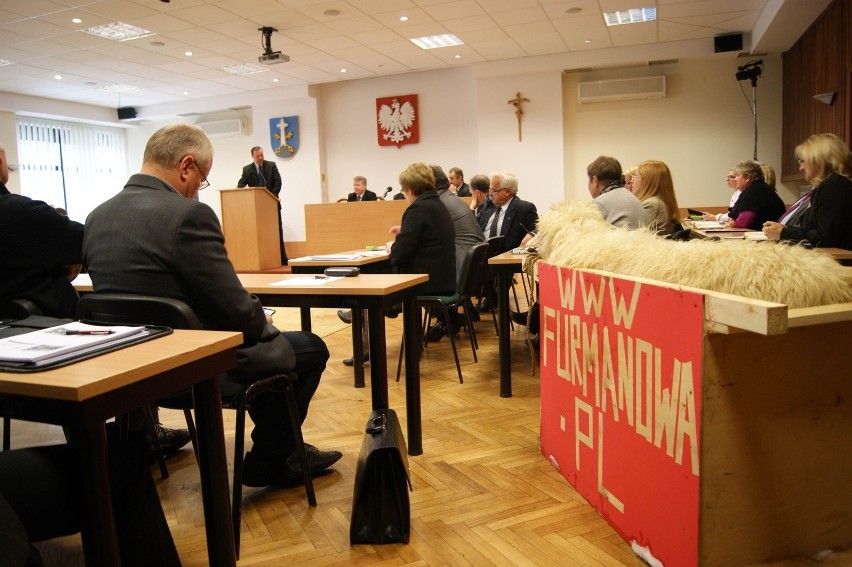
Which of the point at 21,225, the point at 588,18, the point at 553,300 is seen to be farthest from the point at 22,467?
the point at 588,18

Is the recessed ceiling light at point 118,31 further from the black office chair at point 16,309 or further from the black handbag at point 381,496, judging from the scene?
the black handbag at point 381,496

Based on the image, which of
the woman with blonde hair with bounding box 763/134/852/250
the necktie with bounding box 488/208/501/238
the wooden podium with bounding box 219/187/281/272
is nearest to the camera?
the woman with blonde hair with bounding box 763/134/852/250

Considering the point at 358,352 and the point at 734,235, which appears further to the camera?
the point at 734,235

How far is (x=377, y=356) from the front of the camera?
2.19 meters

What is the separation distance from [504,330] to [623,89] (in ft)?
22.7

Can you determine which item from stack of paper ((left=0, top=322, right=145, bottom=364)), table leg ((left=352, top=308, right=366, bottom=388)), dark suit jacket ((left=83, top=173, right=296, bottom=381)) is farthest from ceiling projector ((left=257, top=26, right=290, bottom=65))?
stack of paper ((left=0, top=322, right=145, bottom=364))

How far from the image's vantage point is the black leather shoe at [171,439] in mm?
2504

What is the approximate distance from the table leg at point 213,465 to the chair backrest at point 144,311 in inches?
9.9

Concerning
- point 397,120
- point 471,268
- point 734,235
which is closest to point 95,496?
point 471,268

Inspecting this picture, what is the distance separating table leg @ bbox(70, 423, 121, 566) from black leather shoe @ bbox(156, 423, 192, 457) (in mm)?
1497

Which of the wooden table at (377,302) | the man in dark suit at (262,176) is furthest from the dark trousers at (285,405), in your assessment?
the man in dark suit at (262,176)

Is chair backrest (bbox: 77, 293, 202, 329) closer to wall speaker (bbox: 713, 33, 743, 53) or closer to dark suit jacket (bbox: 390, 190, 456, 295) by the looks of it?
dark suit jacket (bbox: 390, 190, 456, 295)

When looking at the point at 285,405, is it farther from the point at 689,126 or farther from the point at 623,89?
the point at 689,126

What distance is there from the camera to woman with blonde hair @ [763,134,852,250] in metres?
3.19
